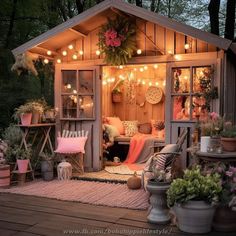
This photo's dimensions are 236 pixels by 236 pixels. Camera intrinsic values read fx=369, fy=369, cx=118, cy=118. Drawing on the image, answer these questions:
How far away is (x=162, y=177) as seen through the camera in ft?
13.9

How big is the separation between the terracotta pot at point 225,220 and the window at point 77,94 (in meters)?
3.60

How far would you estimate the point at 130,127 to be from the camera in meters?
8.66

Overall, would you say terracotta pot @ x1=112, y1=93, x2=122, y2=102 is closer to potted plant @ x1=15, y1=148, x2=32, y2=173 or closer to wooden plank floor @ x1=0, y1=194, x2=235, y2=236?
potted plant @ x1=15, y1=148, x2=32, y2=173

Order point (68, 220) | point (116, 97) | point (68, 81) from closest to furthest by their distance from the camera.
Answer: point (68, 220)
point (68, 81)
point (116, 97)

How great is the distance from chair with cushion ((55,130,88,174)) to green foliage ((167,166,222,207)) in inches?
117

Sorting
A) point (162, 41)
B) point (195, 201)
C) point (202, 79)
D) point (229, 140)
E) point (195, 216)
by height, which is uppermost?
point (162, 41)

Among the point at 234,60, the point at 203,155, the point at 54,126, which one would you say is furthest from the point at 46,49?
the point at 203,155

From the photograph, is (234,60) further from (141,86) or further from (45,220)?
(45,220)

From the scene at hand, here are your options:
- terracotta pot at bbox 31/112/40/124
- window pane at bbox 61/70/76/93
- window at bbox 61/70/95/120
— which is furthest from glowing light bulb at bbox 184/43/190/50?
terracotta pot at bbox 31/112/40/124

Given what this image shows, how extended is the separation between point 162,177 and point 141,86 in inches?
204

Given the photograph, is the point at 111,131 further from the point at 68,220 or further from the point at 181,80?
the point at 68,220

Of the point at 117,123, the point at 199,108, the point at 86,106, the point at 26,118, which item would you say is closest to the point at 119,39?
the point at 86,106

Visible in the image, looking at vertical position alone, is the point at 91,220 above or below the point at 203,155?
below

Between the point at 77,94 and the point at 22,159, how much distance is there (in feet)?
5.35
